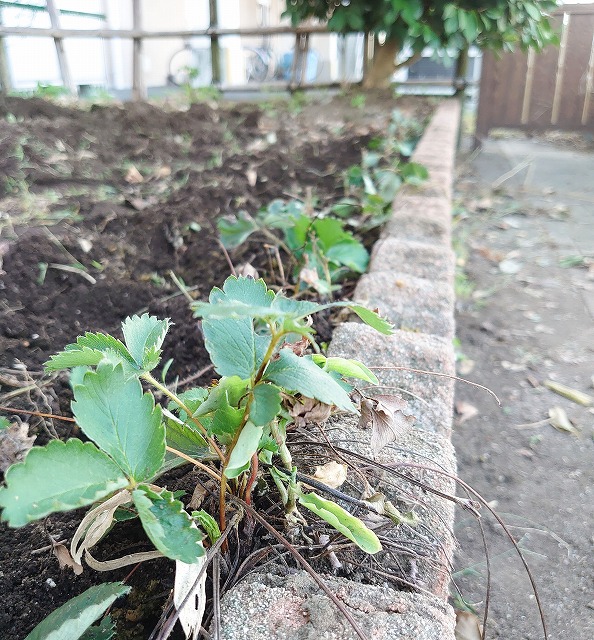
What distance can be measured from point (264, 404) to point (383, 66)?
194 inches

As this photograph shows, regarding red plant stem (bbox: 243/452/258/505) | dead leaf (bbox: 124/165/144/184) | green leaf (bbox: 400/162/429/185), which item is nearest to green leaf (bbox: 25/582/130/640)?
red plant stem (bbox: 243/452/258/505)

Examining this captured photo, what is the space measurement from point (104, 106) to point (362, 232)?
296cm

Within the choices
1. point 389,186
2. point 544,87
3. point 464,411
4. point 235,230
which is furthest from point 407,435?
point 544,87

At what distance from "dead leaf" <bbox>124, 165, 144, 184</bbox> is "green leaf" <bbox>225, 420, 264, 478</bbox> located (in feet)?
6.71

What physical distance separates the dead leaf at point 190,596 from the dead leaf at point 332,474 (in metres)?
0.19

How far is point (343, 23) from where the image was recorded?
4305 millimetres

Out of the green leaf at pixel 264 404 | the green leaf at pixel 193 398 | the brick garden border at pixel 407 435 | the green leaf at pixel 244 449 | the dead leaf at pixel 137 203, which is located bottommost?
the brick garden border at pixel 407 435

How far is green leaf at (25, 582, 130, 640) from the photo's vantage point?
1.52 ft

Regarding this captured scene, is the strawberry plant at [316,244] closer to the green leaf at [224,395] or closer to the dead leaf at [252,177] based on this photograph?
the green leaf at [224,395]

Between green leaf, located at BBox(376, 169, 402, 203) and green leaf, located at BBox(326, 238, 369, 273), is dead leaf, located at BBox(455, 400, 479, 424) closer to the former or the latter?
green leaf, located at BBox(326, 238, 369, 273)

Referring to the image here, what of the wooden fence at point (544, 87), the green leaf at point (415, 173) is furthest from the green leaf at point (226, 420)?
the wooden fence at point (544, 87)

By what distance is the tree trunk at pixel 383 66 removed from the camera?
15.7ft

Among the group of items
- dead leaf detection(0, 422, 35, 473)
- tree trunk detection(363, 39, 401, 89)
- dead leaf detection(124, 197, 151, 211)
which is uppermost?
tree trunk detection(363, 39, 401, 89)

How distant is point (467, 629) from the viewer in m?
0.76
